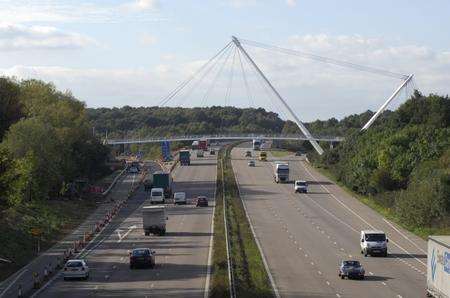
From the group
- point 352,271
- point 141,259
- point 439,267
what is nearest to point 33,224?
point 141,259

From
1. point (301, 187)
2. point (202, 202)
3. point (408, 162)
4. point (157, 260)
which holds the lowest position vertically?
point (157, 260)

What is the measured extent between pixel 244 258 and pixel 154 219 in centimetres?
1894

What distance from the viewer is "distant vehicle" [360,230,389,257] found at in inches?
2397

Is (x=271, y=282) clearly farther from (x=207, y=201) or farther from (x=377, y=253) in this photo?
(x=207, y=201)

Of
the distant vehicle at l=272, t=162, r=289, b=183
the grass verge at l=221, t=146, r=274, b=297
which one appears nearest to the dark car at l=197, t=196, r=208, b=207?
the grass verge at l=221, t=146, r=274, b=297

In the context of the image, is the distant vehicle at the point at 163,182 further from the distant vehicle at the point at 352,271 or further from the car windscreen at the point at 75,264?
the distant vehicle at the point at 352,271

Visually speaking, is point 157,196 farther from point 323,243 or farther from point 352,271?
point 352,271

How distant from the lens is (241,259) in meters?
56.0

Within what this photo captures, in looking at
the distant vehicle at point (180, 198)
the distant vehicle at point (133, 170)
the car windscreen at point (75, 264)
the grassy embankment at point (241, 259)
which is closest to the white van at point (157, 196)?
the distant vehicle at point (180, 198)

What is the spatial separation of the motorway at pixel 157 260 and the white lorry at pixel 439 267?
9.19 m

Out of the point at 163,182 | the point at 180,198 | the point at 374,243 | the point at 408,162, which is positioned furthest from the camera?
the point at 163,182

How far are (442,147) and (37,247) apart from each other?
185 ft

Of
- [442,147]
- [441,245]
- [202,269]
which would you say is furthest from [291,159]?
[441,245]

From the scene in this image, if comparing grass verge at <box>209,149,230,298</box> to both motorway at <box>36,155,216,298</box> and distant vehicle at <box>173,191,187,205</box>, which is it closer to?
motorway at <box>36,155,216,298</box>
